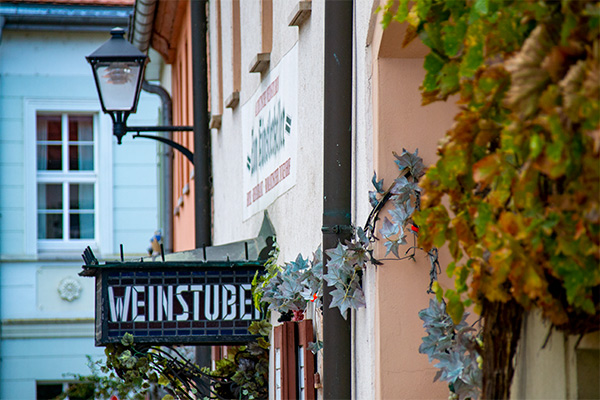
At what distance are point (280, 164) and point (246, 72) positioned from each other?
1.60 metres

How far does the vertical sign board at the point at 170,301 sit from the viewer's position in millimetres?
4840

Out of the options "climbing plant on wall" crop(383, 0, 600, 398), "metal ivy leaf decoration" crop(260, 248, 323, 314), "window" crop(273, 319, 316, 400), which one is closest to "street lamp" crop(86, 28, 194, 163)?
"metal ivy leaf decoration" crop(260, 248, 323, 314)

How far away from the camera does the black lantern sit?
7512mm

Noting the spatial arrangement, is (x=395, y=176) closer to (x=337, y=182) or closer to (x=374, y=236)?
(x=374, y=236)

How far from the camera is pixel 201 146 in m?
7.93

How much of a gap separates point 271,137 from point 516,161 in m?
3.79

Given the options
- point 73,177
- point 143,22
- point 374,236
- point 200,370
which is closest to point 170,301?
point 200,370

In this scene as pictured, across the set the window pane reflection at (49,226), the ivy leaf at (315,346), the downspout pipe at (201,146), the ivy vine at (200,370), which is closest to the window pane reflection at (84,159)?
the window pane reflection at (49,226)

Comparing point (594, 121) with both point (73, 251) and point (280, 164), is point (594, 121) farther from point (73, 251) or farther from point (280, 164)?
point (73, 251)

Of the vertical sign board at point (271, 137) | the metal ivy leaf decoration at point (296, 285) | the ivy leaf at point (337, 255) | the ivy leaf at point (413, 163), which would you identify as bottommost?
the metal ivy leaf decoration at point (296, 285)

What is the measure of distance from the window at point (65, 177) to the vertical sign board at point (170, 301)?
13.9 meters

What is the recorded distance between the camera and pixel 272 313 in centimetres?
509

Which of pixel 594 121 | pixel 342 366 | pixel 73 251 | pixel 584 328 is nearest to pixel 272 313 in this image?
pixel 342 366

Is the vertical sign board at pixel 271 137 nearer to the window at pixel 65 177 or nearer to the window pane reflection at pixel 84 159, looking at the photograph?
the window at pixel 65 177
